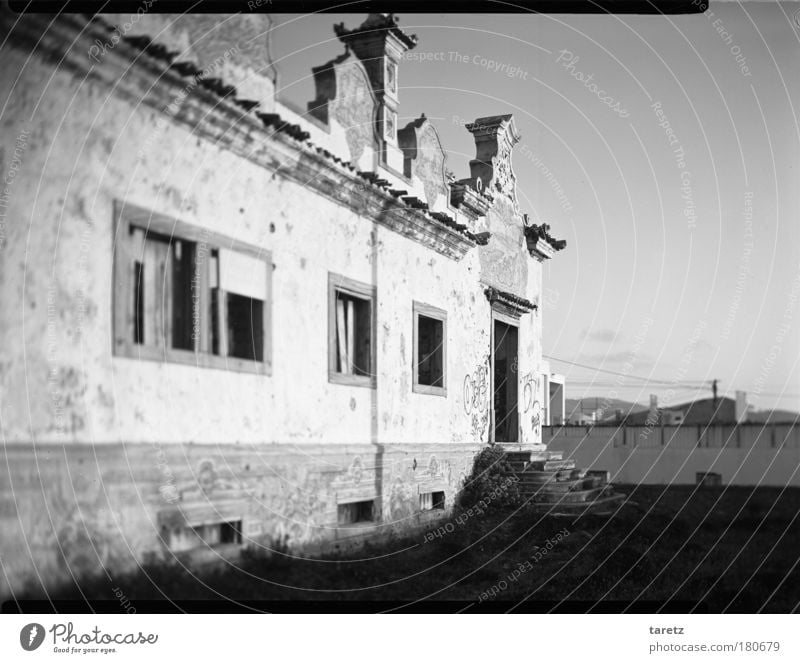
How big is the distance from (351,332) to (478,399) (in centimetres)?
205

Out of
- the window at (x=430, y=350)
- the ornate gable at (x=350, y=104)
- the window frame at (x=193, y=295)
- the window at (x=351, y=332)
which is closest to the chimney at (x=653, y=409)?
the window at (x=430, y=350)

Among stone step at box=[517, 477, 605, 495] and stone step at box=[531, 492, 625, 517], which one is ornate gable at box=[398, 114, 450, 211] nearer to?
stone step at box=[517, 477, 605, 495]

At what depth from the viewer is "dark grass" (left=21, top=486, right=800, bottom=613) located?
21.3ft

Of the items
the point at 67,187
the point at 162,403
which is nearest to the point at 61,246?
the point at 67,187

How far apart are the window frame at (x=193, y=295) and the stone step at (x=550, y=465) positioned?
363 cm

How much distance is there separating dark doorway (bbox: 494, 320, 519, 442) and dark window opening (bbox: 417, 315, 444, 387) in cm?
90

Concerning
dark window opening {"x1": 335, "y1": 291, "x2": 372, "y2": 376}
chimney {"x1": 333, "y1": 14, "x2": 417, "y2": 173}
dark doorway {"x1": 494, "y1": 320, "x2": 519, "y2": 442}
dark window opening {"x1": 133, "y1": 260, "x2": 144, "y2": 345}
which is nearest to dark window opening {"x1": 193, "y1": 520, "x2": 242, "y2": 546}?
dark window opening {"x1": 133, "y1": 260, "x2": 144, "y2": 345}

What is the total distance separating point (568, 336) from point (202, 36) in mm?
4117

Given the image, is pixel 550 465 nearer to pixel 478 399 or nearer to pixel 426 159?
pixel 478 399

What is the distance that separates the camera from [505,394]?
9.23 meters

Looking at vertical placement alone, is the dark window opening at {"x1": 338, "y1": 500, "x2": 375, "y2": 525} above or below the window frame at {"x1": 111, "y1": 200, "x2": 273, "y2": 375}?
below

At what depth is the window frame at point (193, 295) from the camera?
5.79 metres

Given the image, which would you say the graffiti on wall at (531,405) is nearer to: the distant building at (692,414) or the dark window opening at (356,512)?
the distant building at (692,414)
